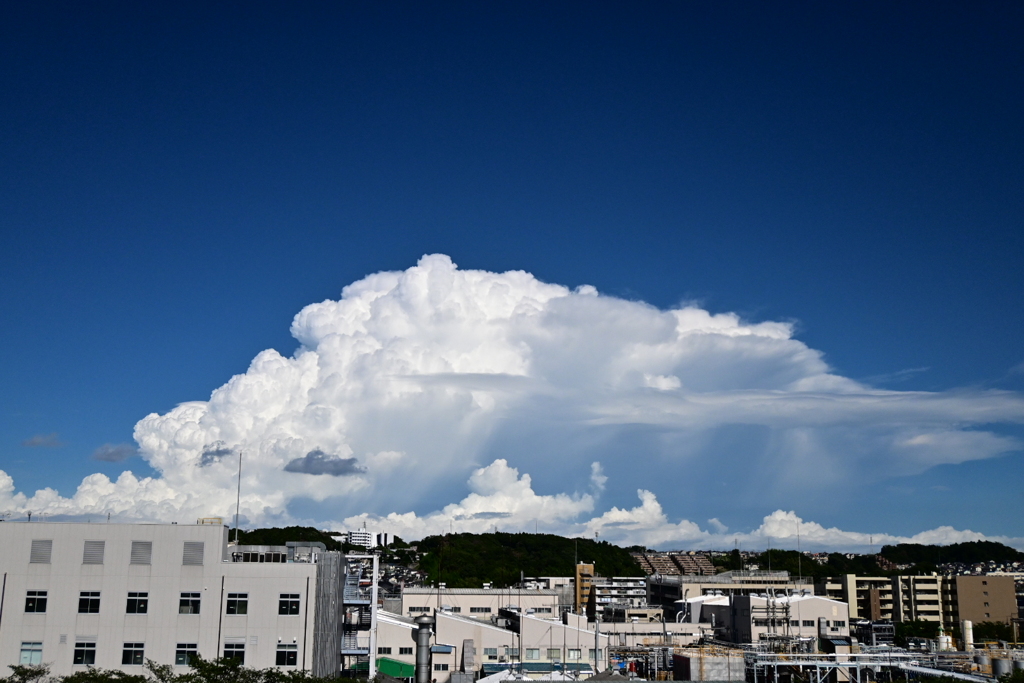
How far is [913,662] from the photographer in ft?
302

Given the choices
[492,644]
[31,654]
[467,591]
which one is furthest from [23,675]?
[467,591]

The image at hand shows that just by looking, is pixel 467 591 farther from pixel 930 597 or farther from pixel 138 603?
pixel 930 597

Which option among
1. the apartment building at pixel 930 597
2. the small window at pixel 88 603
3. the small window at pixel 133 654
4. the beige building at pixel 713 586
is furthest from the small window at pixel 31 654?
the apartment building at pixel 930 597

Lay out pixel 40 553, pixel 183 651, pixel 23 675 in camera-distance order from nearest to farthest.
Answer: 1. pixel 23 675
2. pixel 183 651
3. pixel 40 553

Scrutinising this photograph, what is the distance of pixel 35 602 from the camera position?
63.0 meters

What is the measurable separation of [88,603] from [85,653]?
336 cm

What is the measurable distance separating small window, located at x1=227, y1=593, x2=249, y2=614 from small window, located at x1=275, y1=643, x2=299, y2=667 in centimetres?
362

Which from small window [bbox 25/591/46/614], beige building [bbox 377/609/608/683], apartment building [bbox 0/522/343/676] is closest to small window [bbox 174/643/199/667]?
apartment building [bbox 0/522/343/676]

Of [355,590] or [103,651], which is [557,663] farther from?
[103,651]

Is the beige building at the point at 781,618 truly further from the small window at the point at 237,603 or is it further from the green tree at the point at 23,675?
the green tree at the point at 23,675

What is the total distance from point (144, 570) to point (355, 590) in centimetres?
1834

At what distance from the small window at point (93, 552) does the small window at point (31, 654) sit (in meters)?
6.29

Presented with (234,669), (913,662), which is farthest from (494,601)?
(234,669)

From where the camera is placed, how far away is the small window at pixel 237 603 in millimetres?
63562
